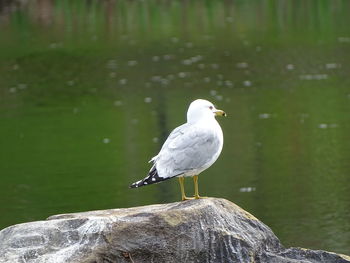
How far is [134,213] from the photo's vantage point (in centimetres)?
748

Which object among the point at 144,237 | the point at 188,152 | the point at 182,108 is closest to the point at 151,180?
the point at 188,152

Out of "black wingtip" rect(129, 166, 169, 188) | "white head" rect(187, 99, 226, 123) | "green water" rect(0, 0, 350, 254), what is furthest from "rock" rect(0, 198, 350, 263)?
"green water" rect(0, 0, 350, 254)

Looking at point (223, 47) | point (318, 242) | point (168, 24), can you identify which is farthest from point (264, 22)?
point (318, 242)

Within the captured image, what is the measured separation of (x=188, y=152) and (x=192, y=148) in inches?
1.8

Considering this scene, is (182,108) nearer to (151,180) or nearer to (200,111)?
(200,111)

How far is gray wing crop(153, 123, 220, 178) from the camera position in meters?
7.75

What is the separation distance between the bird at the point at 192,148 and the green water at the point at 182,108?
410cm

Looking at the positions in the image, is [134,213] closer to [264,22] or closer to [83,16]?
[264,22]

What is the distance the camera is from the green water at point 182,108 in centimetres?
1413

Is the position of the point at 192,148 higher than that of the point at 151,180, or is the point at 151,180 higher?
the point at 192,148

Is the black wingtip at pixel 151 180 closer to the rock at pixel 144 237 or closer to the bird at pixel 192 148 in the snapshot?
the bird at pixel 192 148

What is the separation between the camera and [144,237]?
289 inches

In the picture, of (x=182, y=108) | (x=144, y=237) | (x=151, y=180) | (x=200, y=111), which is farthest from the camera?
(x=182, y=108)

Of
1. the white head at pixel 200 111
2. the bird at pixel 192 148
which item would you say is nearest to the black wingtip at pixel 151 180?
the bird at pixel 192 148
